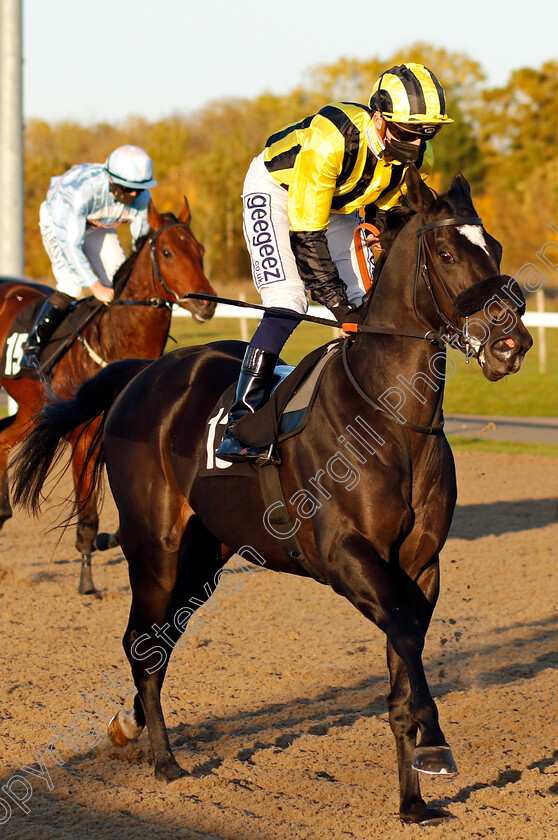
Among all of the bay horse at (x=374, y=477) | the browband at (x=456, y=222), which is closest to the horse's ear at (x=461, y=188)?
the bay horse at (x=374, y=477)

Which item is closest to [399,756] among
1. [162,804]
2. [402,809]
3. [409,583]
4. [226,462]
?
[402,809]

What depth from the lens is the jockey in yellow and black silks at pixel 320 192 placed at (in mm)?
3578

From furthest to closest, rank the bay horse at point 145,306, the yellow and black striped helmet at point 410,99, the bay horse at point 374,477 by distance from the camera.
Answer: the bay horse at point 145,306
the yellow and black striped helmet at point 410,99
the bay horse at point 374,477

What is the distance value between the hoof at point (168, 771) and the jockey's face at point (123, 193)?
169 inches

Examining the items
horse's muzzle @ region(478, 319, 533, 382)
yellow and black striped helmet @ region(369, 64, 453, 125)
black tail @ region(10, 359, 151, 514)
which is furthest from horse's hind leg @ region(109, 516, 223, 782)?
yellow and black striped helmet @ region(369, 64, 453, 125)

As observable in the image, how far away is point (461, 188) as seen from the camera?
334cm

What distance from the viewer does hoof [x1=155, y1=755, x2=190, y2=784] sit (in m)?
→ 3.66

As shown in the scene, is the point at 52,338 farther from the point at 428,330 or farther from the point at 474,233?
the point at 474,233

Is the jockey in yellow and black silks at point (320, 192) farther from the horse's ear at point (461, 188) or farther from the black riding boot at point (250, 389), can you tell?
the horse's ear at point (461, 188)

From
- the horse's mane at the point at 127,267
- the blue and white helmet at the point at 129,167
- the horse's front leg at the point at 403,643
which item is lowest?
the horse's front leg at the point at 403,643

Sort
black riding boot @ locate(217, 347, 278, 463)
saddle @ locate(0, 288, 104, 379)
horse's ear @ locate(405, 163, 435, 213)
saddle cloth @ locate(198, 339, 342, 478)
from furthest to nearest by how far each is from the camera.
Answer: saddle @ locate(0, 288, 104, 379), black riding boot @ locate(217, 347, 278, 463), saddle cloth @ locate(198, 339, 342, 478), horse's ear @ locate(405, 163, 435, 213)

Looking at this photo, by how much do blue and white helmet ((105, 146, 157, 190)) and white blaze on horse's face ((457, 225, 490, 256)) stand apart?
405 centimetres

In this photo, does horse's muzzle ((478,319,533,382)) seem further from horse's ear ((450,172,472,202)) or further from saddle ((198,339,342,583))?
saddle ((198,339,342,583))

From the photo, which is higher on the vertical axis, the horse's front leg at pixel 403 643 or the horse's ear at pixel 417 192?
the horse's ear at pixel 417 192
